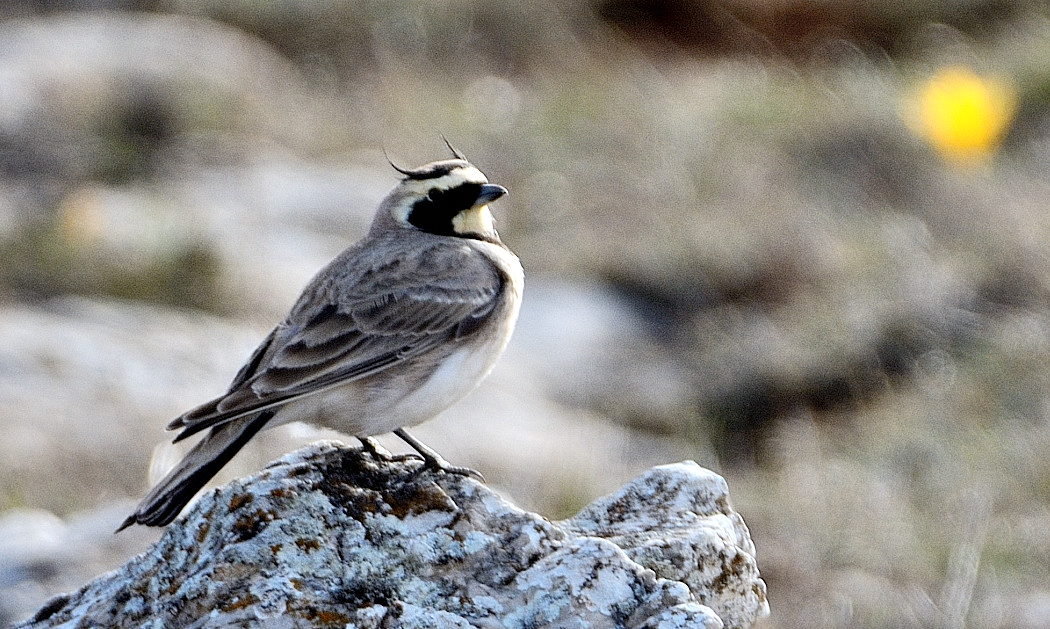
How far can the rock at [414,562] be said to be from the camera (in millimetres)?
3797

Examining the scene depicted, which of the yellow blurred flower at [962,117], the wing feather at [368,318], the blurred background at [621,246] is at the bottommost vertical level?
the blurred background at [621,246]

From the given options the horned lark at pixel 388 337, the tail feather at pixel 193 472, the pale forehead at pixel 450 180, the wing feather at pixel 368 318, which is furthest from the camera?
the pale forehead at pixel 450 180

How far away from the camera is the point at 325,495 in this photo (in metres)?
4.23

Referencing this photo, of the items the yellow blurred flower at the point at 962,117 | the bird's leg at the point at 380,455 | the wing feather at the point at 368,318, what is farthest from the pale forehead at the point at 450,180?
the yellow blurred flower at the point at 962,117

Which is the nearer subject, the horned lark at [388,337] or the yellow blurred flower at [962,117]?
the horned lark at [388,337]

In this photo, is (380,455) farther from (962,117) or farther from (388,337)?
(962,117)

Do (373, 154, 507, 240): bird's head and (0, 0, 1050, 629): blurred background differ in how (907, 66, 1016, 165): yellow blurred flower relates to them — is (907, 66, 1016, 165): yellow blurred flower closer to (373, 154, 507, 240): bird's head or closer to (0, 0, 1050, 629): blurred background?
(0, 0, 1050, 629): blurred background

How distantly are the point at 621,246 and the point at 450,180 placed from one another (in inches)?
241

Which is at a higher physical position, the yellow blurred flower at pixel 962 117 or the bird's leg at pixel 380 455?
the yellow blurred flower at pixel 962 117

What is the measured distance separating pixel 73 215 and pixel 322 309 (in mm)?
6620

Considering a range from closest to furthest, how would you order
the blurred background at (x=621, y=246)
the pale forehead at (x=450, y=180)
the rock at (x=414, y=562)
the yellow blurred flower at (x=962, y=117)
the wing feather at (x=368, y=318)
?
the rock at (x=414, y=562)
the wing feather at (x=368, y=318)
the pale forehead at (x=450, y=180)
the blurred background at (x=621, y=246)
the yellow blurred flower at (x=962, y=117)

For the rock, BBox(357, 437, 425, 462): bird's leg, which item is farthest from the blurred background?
the rock

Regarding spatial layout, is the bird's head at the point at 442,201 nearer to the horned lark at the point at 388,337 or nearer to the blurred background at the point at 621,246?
the horned lark at the point at 388,337

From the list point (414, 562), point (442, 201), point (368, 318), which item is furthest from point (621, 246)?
point (414, 562)
